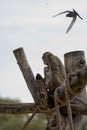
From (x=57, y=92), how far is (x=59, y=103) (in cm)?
13

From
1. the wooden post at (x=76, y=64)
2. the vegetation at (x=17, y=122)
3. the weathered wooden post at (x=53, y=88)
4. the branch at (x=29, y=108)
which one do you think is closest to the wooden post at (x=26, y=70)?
the weathered wooden post at (x=53, y=88)

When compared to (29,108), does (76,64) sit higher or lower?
higher

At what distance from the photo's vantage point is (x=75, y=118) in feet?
18.1

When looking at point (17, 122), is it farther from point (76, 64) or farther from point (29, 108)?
point (76, 64)

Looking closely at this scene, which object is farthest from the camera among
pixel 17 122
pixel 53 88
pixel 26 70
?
pixel 17 122

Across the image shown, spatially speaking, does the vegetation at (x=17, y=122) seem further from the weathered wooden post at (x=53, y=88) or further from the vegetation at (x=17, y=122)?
the weathered wooden post at (x=53, y=88)

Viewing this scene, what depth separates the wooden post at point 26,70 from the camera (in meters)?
5.46

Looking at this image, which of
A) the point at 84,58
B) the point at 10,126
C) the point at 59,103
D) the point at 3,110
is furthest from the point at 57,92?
the point at 10,126

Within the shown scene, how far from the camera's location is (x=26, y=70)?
5520 millimetres

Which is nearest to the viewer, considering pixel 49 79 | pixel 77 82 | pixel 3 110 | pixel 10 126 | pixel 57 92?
pixel 77 82

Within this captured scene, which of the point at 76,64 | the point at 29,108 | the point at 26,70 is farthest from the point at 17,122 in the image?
the point at 76,64

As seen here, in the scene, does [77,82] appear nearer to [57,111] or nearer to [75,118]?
[57,111]

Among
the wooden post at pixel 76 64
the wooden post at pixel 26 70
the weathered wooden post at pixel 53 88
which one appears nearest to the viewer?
the weathered wooden post at pixel 53 88

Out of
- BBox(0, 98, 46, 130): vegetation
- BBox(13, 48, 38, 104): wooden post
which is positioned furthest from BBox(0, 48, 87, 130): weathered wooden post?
BBox(0, 98, 46, 130): vegetation
